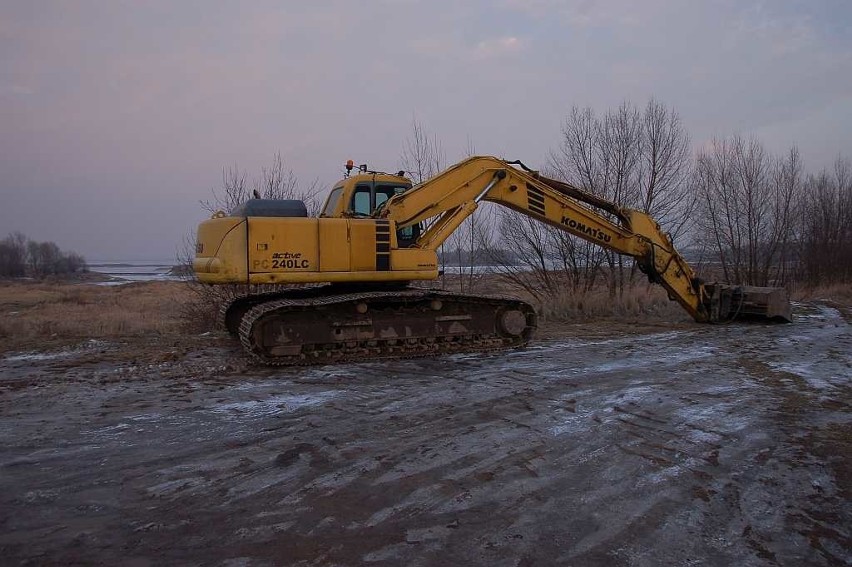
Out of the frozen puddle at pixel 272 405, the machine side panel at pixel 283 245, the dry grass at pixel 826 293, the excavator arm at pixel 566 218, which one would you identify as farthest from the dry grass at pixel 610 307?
the frozen puddle at pixel 272 405

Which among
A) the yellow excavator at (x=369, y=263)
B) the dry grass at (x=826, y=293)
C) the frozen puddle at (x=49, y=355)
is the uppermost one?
the yellow excavator at (x=369, y=263)

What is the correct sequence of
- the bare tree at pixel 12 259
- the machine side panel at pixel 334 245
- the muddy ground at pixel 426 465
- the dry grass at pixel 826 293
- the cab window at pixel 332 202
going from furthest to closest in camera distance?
1. the bare tree at pixel 12 259
2. the dry grass at pixel 826 293
3. the cab window at pixel 332 202
4. the machine side panel at pixel 334 245
5. the muddy ground at pixel 426 465

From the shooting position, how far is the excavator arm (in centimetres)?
927

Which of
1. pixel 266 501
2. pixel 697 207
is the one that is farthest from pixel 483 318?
pixel 697 207

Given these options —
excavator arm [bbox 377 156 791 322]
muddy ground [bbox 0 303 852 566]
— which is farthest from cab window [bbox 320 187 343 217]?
muddy ground [bbox 0 303 852 566]

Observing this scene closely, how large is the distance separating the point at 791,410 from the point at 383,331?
4.92 metres

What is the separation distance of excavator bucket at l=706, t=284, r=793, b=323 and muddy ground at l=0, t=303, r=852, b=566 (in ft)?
16.2

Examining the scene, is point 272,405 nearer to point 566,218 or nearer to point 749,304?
point 566,218

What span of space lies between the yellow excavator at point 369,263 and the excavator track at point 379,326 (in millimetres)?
15

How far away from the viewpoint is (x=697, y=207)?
71.5ft

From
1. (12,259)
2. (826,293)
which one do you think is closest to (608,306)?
(826,293)

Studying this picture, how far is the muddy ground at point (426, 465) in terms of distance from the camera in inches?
131

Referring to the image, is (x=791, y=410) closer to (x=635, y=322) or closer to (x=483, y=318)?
(x=483, y=318)

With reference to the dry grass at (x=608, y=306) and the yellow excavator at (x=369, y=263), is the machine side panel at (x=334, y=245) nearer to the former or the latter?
the yellow excavator at (x=369, y=263)
